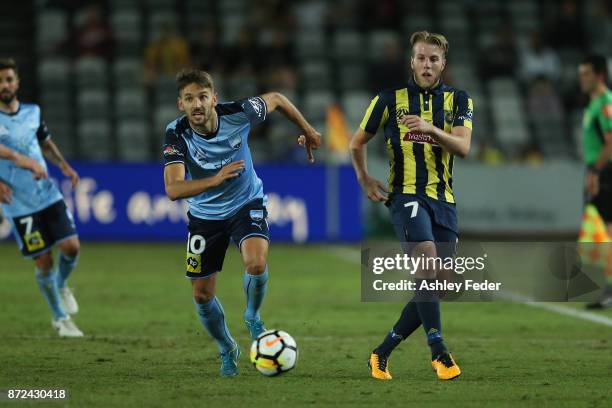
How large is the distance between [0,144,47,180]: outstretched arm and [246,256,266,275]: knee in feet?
7.25

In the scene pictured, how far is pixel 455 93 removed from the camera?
24.1 ft

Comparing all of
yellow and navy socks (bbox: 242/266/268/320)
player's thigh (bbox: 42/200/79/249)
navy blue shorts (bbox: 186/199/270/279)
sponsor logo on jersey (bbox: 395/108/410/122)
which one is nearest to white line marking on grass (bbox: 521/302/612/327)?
sponsor logo on jersey (bbox: 395/108/410/122)

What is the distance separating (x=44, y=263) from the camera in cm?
951

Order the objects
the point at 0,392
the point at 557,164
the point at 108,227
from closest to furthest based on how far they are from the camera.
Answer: the point at 0,392, the point at 108,227, the point at 557,164

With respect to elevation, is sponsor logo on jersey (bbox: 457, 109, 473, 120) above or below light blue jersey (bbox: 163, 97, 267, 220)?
above

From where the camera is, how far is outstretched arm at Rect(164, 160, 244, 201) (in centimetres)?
661

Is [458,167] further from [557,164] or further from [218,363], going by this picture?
[218,363]

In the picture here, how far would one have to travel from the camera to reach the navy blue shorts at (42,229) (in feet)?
31.2

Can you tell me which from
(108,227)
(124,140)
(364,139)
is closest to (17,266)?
(108,227)

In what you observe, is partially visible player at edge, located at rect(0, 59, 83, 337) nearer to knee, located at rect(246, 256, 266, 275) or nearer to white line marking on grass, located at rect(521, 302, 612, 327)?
knee, located at rect(246, 256, 266, 275)

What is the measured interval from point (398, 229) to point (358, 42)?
15310 mm

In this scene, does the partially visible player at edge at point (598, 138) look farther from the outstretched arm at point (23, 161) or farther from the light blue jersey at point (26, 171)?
the outstretched arm at point (23, 161)

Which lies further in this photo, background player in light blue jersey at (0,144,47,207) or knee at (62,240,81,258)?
knee at (62,240,81,258)

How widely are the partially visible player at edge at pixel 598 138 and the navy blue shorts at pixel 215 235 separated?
4577mm
